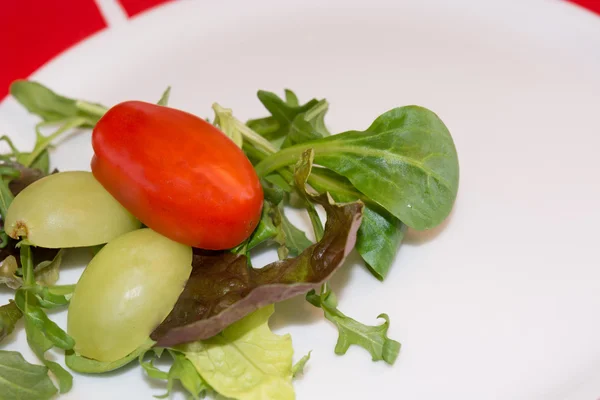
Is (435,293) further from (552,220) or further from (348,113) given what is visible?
(348,113)

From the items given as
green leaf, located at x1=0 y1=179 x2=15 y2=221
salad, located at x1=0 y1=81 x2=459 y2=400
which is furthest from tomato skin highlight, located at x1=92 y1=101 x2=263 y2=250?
green leaf, located at x1=0 y1=179 x2=15 y2=221

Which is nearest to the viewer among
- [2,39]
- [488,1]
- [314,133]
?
[314,133]

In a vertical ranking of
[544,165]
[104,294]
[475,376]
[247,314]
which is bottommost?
[475,376]

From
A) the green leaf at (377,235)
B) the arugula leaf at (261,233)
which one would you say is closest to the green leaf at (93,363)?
the arugula leaf at (261,233)

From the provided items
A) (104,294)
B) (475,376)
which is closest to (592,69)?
(475,376)

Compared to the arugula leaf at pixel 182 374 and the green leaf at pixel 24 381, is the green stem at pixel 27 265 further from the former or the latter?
the arugula leaf at pixel 182 374

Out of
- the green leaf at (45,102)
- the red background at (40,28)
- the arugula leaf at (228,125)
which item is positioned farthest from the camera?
the red background at (40,28)

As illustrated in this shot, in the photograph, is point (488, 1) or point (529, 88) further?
point (488, 1)
